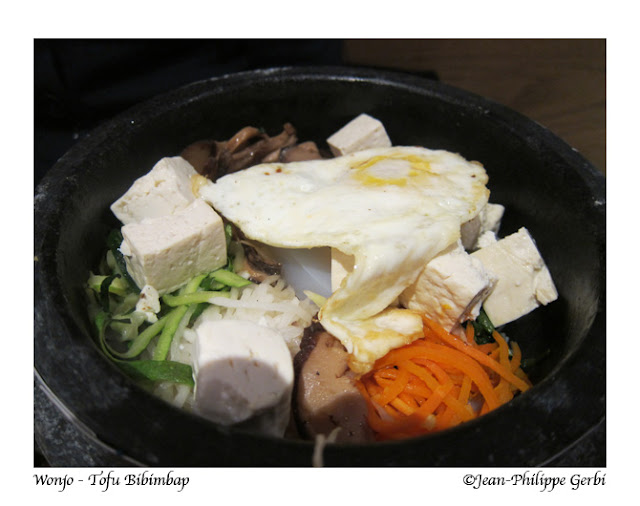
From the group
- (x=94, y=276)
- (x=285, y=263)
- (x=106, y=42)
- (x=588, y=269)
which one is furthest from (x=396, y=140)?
(x=106, y=42)

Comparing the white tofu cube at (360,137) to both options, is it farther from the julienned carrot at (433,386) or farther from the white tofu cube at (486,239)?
the julienned carrot at (433,386)

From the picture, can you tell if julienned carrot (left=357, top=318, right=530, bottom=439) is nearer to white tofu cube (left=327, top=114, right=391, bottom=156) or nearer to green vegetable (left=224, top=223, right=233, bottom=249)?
green vegetable (left=224, top=223, right=233, bottom=249)

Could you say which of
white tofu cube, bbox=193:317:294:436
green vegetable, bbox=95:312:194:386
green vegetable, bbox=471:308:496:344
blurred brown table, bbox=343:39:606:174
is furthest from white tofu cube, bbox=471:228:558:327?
blurred brown table, bbox=343:39:606:174

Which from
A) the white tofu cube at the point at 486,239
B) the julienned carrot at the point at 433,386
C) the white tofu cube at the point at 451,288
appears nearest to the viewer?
the julienned carrot at the point at 433,386

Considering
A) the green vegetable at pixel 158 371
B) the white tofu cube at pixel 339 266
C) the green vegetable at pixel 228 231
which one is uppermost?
the green vegetable at pixel 228 231

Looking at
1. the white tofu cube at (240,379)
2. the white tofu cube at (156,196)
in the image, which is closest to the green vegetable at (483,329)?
the white tofu cube at (240,379)

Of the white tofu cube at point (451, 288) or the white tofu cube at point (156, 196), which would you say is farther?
the white tofu cube at point (156, 196)
